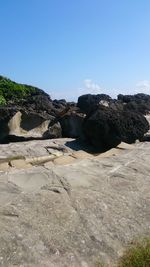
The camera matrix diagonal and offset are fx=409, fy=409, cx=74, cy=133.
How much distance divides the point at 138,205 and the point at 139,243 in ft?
4.03

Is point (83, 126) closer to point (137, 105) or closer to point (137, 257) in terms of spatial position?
point (137, 257)

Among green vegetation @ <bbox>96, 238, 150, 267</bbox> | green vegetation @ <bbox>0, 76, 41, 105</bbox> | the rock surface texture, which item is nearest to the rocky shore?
the rock surface texture

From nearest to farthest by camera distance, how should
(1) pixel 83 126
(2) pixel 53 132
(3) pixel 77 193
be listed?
(3) pixel 77 193 < (1) pixel 83 126 < (2) pixel 53 132

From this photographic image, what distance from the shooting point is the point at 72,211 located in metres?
6.38

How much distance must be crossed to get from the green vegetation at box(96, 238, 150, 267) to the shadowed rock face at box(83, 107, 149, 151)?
611 centimetres

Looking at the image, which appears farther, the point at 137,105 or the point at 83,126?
the point at 137,105

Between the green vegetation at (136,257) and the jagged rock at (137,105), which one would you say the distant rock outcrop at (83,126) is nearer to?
the jagged rock at (137,105)

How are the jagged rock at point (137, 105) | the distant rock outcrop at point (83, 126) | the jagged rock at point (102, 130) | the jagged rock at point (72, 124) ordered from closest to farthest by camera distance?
the jagged rock at point (102, 130)
the distant rock outcrop at point (83, 126)
the jagged rock at point (72, 124)
the jagged rock at point (137, 105)

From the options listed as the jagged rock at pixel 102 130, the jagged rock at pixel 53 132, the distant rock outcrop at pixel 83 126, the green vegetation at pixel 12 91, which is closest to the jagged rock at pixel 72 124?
the distant rock outcrop at pixel 83 126

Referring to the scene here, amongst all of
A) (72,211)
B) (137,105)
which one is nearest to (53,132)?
(72,211)

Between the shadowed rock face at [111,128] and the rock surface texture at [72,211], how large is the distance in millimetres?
1985

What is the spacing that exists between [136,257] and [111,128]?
6.79 m

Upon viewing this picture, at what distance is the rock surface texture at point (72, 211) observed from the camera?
536 centimetres

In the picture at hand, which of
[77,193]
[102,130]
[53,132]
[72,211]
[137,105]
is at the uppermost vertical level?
[137,105]
